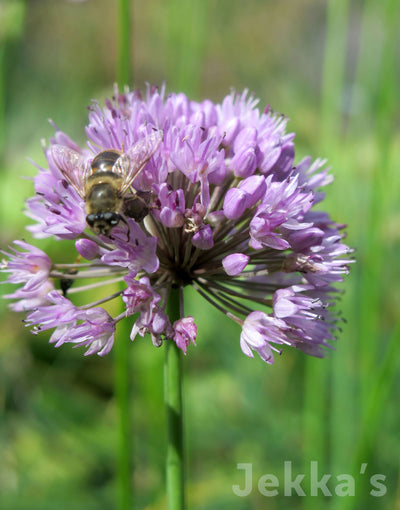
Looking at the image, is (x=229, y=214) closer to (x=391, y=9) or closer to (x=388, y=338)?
(x=391, y=9)

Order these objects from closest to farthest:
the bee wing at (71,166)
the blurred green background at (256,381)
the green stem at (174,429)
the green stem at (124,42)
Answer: the green stem at (174,429) → the bee wing at (71,166) → the green stem at (124,42) → the blurred green background at (256,381)

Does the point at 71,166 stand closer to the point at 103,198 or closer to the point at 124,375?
the point at 103,198

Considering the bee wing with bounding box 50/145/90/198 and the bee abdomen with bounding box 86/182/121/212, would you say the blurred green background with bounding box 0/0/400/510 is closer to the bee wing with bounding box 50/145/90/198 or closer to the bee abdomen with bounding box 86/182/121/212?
the bee wing with bounding box 50/145/90/198

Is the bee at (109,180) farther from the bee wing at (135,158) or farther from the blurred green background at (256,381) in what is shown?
the blurred green background at (256,381)

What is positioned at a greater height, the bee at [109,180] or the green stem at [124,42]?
the green stem at [124,42]

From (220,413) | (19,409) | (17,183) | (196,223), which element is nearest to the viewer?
(196,223)

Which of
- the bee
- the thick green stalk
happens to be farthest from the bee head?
the thick green stalk

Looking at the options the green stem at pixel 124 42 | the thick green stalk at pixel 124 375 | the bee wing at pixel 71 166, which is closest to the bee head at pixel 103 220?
the bee wing at pixel 71 166

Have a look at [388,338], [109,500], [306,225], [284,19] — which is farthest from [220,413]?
[284,19]

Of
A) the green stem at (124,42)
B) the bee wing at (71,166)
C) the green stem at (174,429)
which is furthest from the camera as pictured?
the green stem at (124,42)
